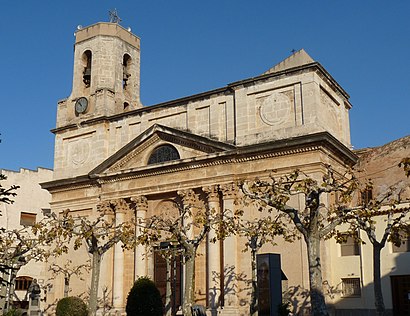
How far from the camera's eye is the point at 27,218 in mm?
43062

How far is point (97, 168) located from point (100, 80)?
6.09m

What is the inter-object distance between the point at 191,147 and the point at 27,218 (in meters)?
19.0

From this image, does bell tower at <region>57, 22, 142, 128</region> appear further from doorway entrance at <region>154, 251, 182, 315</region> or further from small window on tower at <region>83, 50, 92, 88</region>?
doorway entrance at <region>154, 251, 182, 315</region>

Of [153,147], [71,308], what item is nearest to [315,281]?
[71,308]

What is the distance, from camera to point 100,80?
35.3 m

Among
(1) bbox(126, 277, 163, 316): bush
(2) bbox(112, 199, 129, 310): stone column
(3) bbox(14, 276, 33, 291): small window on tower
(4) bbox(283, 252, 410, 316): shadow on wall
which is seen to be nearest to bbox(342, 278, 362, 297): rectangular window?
(4) bbox(283, 252, 410, 316): shadow on wall

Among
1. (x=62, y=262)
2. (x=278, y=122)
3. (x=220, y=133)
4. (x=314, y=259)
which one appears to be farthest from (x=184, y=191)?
(x=314, y=259)

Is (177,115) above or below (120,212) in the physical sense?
above

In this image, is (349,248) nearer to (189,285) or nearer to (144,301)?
(189,285)

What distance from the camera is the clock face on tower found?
3569cm

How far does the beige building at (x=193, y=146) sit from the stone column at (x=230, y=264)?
0.16ft

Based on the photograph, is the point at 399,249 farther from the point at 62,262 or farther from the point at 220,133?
the point at 62,262

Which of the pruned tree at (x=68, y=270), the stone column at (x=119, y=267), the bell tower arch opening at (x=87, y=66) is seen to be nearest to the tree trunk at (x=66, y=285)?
the pruned tree at (x=68, y=270)

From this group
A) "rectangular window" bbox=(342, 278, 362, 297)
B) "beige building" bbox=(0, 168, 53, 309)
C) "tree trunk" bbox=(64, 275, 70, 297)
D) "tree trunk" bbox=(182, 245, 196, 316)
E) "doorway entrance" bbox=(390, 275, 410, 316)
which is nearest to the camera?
"tree trunk" bbox=(182, 245, 196, 316)
